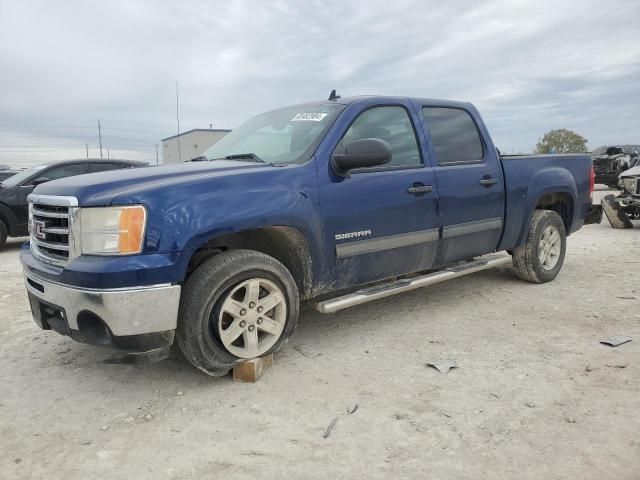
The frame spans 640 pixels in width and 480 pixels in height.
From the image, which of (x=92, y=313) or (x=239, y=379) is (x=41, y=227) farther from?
(x=239, y=379)

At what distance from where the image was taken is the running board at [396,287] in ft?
11.8

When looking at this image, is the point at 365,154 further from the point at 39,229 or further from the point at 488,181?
the point at 39,229

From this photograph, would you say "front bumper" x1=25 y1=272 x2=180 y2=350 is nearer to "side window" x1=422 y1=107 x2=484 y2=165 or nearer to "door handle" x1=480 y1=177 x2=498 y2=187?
"side window" x1=422 y1=107 x2=484 y2=165

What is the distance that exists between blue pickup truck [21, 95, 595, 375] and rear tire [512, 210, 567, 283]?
1.46 ft

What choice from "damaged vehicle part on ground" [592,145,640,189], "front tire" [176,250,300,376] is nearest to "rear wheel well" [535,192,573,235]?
"front tire" [176,250,300,376]

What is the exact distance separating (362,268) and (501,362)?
1144mm

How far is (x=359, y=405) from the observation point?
2.87m

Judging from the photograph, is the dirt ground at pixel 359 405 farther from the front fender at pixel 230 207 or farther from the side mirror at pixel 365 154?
the side mirror at pixel 365 154

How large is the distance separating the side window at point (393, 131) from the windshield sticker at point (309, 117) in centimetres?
26

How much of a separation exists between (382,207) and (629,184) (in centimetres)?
833

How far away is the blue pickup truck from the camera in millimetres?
2791

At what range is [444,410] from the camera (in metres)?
2.80

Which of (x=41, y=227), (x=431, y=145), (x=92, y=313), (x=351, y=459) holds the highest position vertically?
(x=431, y=145)

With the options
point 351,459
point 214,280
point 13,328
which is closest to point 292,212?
point 214,280
